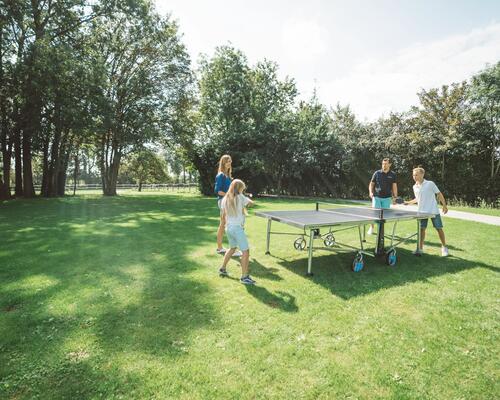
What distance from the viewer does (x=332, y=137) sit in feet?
76.5

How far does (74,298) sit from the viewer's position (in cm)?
419

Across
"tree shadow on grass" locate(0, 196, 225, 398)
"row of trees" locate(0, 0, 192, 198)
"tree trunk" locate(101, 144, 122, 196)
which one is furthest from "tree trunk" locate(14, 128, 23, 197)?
"tree shadow on grass" locate(0, 196, 225, 398)

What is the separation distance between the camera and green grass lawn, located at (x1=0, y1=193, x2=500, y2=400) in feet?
8.56

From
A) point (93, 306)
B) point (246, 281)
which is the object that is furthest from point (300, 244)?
point (93, 306)

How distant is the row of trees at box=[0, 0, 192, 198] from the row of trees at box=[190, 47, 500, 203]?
4575 millimetres

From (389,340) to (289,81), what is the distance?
1233 inches

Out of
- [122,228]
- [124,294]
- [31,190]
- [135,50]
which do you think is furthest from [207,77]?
[124,294]

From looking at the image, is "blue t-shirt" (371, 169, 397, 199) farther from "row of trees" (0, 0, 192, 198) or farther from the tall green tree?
the tall green tree

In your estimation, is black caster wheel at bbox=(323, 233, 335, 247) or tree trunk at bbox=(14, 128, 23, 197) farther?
tree trunk at bbox=(14, 128, 23, 197)

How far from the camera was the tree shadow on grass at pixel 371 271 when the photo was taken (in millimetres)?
4863

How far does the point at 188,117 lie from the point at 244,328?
26.8 meters

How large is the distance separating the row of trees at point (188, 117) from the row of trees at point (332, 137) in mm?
80

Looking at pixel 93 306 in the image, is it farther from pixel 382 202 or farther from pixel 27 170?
pixel 27 170

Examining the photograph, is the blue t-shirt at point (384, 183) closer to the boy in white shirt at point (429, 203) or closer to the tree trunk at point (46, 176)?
the boy in white shirt at point (429, 203)
